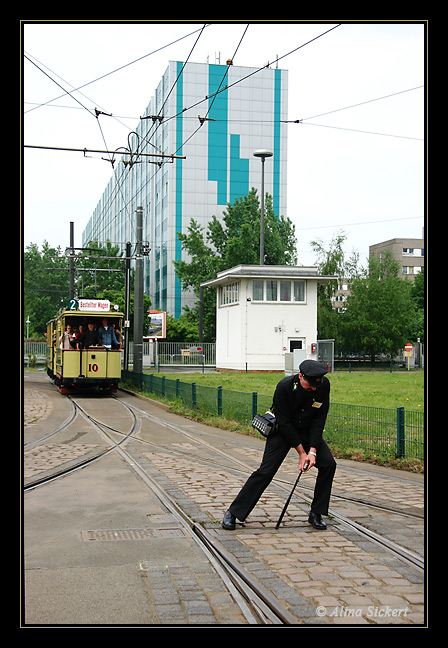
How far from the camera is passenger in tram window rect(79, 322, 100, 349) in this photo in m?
25.5

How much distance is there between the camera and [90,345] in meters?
25.6

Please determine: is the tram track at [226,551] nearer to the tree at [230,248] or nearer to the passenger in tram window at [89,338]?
the passenger in tram window at [89,338]

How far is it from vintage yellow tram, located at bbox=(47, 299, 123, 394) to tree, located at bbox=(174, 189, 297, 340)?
34.4 m

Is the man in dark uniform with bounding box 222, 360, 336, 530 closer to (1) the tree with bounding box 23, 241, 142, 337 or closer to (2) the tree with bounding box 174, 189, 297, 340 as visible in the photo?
(1) the tree with bounding box 23, 241, 142, 337

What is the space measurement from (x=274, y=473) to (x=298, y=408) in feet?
2.16

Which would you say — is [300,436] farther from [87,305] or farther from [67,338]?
[87,305]

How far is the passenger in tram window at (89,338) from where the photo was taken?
25.5 m

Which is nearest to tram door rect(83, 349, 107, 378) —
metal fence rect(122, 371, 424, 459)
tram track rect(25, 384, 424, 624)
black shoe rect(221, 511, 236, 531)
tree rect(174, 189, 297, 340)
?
metal fence rect(122, 371, 424, 459)

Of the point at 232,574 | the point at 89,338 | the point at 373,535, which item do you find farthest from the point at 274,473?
the point at 89,338

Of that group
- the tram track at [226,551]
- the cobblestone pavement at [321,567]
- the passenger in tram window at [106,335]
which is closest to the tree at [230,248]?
the passenger in tram window at [106,335]

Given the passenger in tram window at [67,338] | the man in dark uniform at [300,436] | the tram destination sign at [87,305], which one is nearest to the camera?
the man in dark uniform at [300,436]
